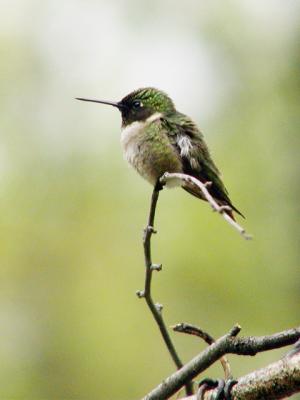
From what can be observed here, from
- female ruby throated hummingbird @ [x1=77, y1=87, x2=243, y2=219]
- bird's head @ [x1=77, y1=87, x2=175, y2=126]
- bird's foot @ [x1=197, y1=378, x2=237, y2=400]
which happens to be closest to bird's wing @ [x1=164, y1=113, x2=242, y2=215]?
female ruby throated hummingbird @ [x1=77, y1=87, x2=243, y2=219]

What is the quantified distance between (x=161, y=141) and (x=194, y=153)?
21 centimetres

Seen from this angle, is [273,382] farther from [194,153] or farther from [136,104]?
[136,104]

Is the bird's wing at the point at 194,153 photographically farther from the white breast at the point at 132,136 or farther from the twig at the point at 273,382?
the twig at the point at 273,382

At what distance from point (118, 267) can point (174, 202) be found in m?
0.99

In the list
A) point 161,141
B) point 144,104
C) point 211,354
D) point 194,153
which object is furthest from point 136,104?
point 211,354

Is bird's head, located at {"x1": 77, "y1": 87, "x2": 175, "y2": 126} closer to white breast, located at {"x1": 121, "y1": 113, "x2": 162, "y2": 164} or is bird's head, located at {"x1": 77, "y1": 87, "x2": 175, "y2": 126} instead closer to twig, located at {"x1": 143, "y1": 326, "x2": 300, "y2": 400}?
white breast, located at {"x1": 121, "y1": 113, "x2": 162, "y2": 164}

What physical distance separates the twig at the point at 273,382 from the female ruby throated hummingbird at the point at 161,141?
5.51ft

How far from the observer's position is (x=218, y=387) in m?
1.21

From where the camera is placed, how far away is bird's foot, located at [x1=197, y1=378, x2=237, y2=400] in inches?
47.1

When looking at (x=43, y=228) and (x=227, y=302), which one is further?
(x=43, y=228)

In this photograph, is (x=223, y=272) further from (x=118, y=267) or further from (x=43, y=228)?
(x=43, y=228)

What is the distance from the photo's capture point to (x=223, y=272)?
7453 mm

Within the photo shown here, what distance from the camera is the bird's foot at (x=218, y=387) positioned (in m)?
1.20

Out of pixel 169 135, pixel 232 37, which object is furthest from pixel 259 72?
pixel 169 135
